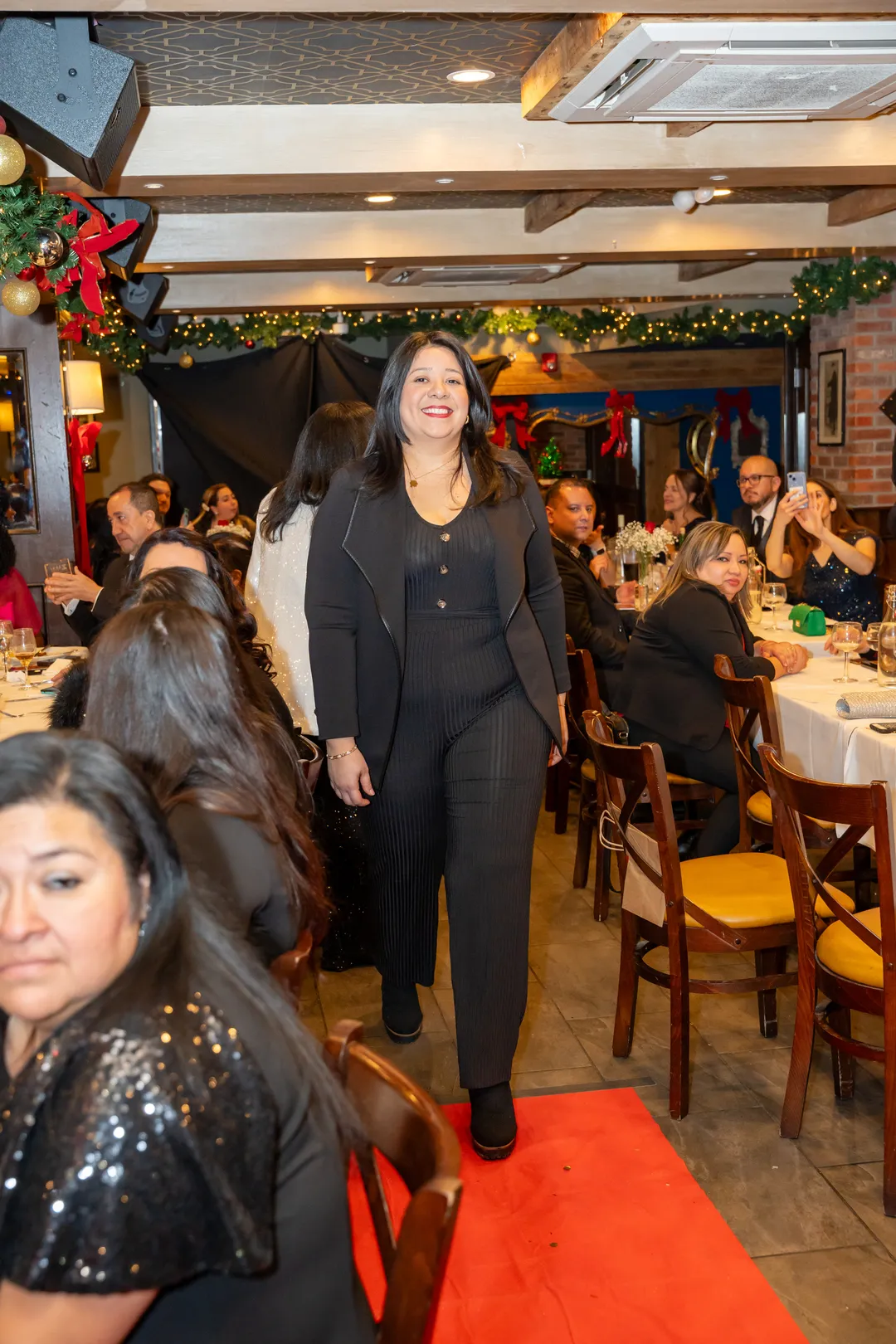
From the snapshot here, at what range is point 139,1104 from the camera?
1025mm

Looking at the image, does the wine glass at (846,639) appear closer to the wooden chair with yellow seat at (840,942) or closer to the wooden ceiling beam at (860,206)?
the wooden chair with yellow seat at (840,942)

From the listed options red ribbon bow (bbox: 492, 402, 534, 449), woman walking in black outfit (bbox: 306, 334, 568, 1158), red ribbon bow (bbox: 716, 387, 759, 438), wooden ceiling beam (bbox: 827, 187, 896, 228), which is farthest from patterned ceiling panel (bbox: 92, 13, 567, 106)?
red ribbon bow (bbox: 716, 387, 759, 438)

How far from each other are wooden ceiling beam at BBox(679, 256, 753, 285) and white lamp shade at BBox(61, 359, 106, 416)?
4.26m

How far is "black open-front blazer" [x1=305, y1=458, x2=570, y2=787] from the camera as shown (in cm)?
278

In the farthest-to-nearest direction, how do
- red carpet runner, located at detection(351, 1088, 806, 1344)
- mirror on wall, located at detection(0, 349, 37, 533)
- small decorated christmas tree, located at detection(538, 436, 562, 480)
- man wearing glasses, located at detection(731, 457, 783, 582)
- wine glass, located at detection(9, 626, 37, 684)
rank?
1. small decorated christmas tree, located at detection(538, 436, 562, 480)
2. man wearing glasses, located at detection(731, 457, 783, 582)
3. mirror on wall, located at detection(0, 349, 37, 533)
4. wine glass, located at detection(9, 626, 37, 684)
5. red carpet runner, located at detection(351, 1088, 806, 1344)

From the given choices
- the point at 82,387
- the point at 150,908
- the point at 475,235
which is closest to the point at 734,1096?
the point at 150,908

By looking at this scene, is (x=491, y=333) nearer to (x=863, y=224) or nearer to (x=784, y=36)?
(x=863, y=224)

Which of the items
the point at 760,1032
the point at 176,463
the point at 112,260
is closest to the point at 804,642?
the point at 760,1032

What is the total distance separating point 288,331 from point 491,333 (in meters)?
1.74

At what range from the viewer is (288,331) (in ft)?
32.3

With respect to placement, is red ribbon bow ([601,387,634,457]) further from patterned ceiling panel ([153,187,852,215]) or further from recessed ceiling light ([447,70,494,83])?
recessed ceiling light ([447,70,494,83])

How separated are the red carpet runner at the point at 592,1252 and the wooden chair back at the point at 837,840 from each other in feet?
1.97

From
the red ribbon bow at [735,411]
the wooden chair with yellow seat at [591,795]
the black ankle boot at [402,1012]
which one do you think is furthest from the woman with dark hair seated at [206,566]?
the red ribbon bow at [735,411]

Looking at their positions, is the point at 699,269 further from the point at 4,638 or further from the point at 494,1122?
the point at 494,1122
